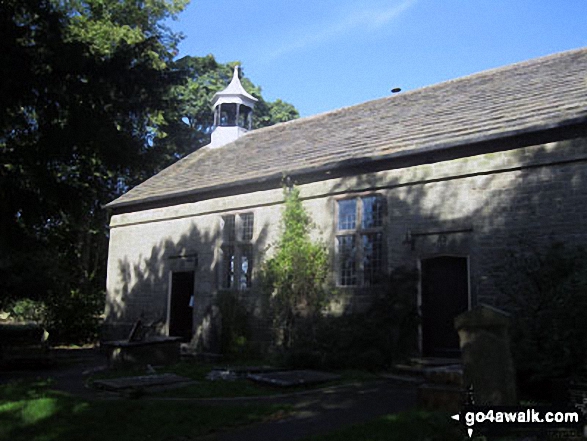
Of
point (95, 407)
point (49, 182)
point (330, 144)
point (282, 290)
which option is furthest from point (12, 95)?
point (330, 144)

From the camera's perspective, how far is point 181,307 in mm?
17297

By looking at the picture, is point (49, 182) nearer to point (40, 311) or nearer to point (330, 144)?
point (330, 144)

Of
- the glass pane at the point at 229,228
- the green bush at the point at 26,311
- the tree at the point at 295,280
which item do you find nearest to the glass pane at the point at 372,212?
the tree at the point at 295,280

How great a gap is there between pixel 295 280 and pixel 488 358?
26.4 ft

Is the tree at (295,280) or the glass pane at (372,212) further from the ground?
the glass pane at (372,212)

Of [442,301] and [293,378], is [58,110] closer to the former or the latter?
[293,378]

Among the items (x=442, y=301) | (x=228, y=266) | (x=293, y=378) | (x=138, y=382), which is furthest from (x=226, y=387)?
(x=228, y=266)

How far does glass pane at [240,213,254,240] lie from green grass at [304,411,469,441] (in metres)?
10.0

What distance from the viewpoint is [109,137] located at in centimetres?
1055

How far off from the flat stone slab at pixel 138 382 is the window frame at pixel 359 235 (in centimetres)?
519

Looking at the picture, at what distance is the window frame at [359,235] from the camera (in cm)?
1280

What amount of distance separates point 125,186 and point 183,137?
5117 mm

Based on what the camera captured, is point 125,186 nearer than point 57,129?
No

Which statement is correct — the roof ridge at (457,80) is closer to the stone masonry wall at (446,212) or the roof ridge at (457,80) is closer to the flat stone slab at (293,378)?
the stone masonry wall at (446,212)
